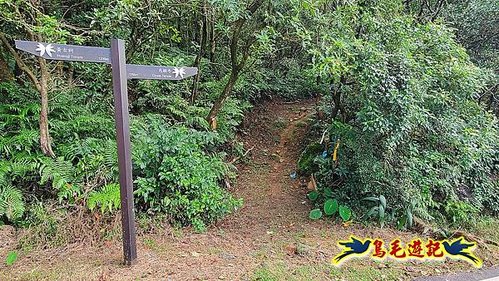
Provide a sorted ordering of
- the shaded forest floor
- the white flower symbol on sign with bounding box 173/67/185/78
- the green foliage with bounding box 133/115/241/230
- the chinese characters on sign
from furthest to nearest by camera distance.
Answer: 1. the green foliage with bounding box 133/115/241/230
2. the chinese characters on sign
3. the white flower symbol on sign with bounding box 173/67/185/78
4. the shaded forest floor

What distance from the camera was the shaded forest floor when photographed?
10.3 ft

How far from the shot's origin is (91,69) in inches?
202

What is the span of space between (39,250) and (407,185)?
14.1ft

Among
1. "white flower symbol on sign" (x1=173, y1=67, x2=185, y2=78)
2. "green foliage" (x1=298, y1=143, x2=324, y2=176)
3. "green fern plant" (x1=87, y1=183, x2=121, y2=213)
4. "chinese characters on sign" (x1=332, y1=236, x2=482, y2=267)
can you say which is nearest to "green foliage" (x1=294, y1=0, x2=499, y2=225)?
"green foliage" (x1=298, y1=143, x2=324, y2=176)

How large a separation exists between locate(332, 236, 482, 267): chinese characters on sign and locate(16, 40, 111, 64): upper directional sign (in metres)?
2.93

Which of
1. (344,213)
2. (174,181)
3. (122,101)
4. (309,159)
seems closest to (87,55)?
(122,101)

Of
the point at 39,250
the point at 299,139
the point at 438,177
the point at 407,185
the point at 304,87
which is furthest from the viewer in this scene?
the point at 304,87

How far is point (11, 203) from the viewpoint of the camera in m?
3.52

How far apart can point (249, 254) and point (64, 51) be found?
2.54m

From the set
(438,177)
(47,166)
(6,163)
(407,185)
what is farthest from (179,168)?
(438,177)

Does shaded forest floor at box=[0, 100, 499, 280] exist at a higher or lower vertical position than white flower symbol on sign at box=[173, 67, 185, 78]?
lower

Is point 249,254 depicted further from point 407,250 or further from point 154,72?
point 154,72

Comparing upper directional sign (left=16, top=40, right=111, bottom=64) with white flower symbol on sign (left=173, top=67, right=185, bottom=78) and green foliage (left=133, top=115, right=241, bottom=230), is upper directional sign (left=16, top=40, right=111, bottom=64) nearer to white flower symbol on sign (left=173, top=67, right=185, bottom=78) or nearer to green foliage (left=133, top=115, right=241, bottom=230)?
white flower symbol on sign (left=173, top=67, right=185, bottom=78)

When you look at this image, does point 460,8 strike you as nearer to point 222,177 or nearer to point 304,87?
point 304,87
